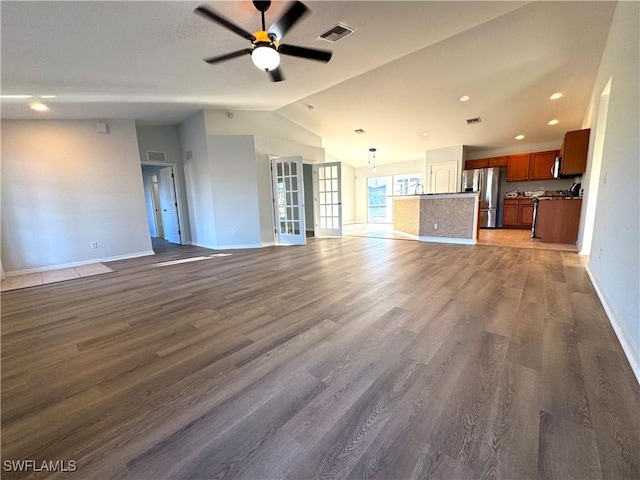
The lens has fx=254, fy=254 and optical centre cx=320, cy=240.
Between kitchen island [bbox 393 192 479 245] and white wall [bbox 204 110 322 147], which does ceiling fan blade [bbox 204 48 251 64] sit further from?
kitchen island [bbox 393 192 479 245]

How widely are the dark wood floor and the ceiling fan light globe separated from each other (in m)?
2.39

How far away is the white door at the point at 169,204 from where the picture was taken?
6769 millimetres

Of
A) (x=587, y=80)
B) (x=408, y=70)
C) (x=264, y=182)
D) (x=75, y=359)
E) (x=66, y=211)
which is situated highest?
(x=408, y=70)

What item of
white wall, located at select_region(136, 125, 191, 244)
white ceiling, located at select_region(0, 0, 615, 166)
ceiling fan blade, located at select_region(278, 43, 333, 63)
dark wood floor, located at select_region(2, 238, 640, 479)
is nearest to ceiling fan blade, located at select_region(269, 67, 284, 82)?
ceiling fan blade, located at select_region(278, 43, 333, 63)

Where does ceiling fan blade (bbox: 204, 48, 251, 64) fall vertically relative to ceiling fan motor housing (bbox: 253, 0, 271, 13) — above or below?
below

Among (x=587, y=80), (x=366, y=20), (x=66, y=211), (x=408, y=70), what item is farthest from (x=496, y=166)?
(x=66, y=211)

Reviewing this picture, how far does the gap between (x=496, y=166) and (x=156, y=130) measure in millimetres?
9565

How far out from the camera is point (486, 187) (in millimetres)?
7742

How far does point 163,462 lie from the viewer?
3.40 feet

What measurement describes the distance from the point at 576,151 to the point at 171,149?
28.1 feet

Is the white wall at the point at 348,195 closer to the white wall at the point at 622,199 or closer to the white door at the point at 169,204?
the white door at the point at 169,204

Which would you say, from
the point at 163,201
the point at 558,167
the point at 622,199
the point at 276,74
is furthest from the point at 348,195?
the point at 622,199

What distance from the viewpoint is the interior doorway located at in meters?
6.78

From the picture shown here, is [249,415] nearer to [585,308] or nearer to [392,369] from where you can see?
[392,369]
